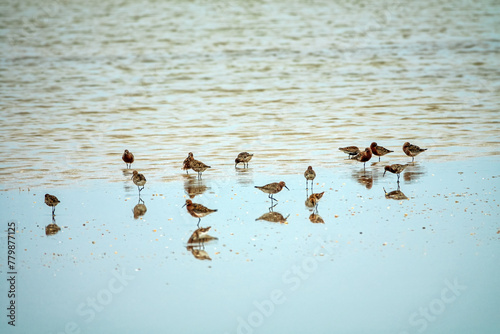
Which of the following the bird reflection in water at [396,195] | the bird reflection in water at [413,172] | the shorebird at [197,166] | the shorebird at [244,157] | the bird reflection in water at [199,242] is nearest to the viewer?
the bird reflection in water at [199,242]

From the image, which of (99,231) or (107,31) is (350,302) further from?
(107,31)

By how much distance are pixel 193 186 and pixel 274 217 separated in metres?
3.66

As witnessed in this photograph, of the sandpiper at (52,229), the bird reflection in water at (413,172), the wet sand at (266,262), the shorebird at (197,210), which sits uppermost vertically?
the bird reflection in water at (413,172)

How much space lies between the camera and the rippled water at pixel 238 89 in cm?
2169

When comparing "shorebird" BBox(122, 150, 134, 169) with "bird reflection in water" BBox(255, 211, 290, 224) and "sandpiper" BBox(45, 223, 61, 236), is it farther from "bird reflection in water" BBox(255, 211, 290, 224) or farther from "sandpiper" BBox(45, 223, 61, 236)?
"bird reflection in water" BBox(255, 211, 290, 224)

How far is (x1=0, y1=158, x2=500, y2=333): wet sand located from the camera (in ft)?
31.7

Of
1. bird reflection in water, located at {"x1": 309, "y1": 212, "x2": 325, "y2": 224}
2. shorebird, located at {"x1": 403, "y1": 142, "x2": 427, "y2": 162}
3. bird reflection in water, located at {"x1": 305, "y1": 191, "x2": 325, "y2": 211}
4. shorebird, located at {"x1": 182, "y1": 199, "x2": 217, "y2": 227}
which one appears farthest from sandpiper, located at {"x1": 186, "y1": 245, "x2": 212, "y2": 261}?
shorebird, located at {"x1": 403, "y1": 142, "x2": 427, "y2": 162}

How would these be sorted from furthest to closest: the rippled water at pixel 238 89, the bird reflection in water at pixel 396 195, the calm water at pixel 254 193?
1. the rippled water at pixel 238 89
2. the bird reflection in water at pixel 396 195
3. the calm water at pixel 254 193

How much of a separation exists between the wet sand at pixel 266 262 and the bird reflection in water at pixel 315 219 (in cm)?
15

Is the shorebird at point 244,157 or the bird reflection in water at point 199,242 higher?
the shorebird at point 244,157

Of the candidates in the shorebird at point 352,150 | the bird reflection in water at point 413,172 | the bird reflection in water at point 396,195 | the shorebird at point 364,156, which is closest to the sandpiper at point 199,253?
the bird reflection in water at point 396,195

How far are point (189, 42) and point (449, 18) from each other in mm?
26303

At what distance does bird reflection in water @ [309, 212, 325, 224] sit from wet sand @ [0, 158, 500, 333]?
0.15 metres

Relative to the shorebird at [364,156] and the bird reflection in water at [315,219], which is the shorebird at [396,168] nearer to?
the shorebird at [364,156]
